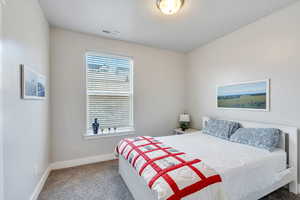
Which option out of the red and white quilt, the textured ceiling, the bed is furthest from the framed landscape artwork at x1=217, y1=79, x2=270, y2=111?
the red and white quilt

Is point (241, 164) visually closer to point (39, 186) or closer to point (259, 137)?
point (259, 137)

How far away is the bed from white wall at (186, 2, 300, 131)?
32cm

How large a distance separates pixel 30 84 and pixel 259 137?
3218 mm

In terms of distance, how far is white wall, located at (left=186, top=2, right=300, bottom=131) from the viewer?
6.32 ft

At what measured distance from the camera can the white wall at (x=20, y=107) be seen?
116 centimetres

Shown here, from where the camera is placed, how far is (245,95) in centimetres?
248

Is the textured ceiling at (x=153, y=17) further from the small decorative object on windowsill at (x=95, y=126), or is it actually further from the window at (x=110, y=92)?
the small decorative object on windowsill at (x=95, y=126)

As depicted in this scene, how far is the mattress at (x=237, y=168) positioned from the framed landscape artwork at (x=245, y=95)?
2.57 feet

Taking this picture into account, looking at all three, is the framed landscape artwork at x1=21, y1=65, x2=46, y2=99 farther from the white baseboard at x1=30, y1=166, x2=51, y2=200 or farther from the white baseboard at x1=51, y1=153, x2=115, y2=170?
the white baseboard at x1=51, y1=153, x2=115, y2=170

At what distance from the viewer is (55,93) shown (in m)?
2.57

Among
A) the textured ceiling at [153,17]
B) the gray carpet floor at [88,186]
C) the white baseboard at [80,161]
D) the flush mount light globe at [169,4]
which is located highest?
the textured ceiling at [153,17]

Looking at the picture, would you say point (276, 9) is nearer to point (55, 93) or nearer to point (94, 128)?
point (94, 128)

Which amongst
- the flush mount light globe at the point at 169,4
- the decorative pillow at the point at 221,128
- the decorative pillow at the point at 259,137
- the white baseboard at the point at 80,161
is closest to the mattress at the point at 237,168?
the decorative pillow at the point at 259,137

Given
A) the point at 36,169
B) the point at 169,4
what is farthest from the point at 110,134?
the point at 169,4
